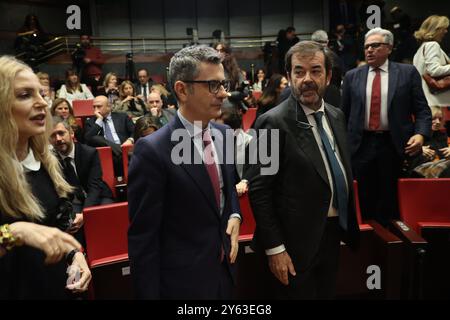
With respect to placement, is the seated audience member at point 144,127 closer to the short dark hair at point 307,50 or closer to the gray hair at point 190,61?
the short dark hair at point 307,50

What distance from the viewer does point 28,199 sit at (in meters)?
1.19

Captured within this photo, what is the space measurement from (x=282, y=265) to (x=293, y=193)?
0.27 meters

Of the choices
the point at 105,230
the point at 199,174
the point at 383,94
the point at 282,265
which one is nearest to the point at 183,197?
the point at 199,174

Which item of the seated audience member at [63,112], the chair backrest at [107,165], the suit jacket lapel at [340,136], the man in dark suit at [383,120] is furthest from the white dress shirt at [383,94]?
the seated audience member at [63,112]

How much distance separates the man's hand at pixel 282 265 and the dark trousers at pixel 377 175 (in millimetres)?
1210

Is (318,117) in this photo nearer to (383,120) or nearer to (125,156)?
(383,120)

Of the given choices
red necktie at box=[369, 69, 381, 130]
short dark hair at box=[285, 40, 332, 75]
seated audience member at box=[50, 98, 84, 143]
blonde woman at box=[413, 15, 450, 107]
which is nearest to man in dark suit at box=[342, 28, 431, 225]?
red necktie at box=[369, 69, 381, 130]

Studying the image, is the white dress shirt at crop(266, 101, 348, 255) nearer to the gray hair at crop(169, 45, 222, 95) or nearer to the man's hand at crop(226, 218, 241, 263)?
the man's hand at crop(226, 218, 241, 263)

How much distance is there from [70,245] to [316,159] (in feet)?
2.95

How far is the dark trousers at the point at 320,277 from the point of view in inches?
62.5

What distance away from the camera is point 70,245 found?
108 centimetres

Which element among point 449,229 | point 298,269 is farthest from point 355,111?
point 298,269

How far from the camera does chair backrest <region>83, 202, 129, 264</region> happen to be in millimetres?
2117
